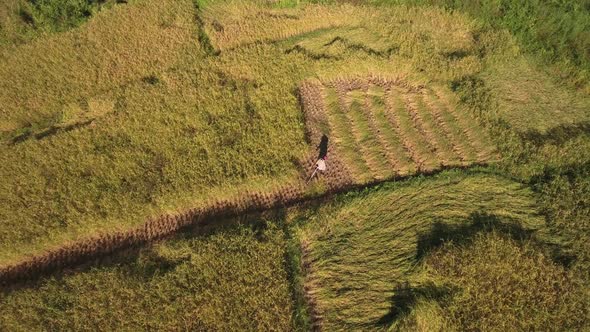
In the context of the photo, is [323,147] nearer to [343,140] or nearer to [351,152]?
[343,140]

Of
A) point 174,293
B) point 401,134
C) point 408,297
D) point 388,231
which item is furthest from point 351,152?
point 174,293

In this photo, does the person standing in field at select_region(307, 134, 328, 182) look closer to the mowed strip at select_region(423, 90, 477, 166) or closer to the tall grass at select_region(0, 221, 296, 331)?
the tall grass at select_region(0, 221, 296, 331)

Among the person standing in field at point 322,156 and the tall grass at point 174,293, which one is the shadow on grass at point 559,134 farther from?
the tall grass at point 174,293

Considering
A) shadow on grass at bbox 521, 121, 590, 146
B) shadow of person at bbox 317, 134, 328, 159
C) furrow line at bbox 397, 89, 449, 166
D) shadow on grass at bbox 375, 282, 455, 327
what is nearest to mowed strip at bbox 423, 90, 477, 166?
furrow line at bbox 397, 89, 449, 166

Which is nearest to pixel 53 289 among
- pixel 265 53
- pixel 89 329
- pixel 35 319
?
pixel 35 319

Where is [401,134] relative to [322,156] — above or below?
above

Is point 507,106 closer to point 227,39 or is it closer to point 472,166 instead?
point 472,166

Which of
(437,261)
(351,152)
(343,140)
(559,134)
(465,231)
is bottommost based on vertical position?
(437,261)

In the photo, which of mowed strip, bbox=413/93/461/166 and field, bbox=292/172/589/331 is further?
mowed strip, bbox=413/93/461/166

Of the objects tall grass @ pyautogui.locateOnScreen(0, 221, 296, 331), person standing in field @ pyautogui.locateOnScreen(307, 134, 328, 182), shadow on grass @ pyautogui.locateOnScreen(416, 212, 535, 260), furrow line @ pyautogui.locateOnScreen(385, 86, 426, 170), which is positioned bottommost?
tall grass @ pyautogui.locateOnScreen(0, 221, 296, 331)
